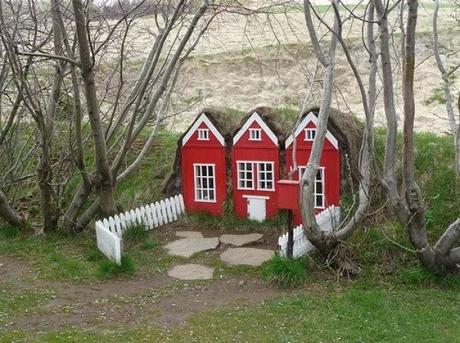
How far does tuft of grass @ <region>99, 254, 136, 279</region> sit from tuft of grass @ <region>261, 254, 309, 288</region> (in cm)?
188

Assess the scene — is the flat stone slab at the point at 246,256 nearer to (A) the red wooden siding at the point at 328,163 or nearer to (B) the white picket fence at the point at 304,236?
(B) the white picket fence at the point at 304,236

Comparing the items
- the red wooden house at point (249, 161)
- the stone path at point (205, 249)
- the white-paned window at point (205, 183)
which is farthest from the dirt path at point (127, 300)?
the white-paned window at point (205, 183)

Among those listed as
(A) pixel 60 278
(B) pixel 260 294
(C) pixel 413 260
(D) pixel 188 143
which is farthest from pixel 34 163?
(C) pixel 413 260

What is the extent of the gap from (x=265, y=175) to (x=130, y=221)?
7.96 ft

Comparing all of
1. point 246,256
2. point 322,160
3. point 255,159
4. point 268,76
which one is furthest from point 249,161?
point 268,76

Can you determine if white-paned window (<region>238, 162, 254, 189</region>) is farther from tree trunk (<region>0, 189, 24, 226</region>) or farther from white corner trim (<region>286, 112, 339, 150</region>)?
tree trunk (<region>0, 189, 24, 226</region>)

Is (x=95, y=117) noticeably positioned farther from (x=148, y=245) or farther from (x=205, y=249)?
(x=205, y=249)

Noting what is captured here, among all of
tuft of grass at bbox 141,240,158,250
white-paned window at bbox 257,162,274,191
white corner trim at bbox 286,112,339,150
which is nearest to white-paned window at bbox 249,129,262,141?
white-paned window at bbox 257,162,274,191

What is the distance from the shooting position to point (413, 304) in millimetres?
6949

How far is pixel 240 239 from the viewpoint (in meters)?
9.63

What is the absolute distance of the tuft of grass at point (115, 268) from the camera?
26.3 feet

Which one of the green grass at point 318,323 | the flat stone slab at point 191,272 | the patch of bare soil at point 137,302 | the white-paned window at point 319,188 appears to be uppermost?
the white-paned window at point 319,188

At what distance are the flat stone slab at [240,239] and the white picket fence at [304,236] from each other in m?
0.94

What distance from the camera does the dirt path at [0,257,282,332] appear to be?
21.5 ft
